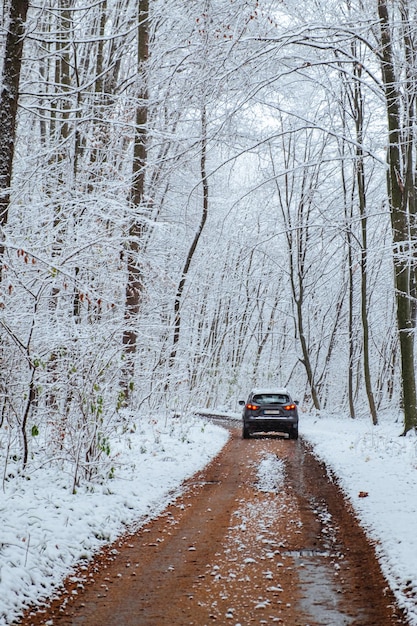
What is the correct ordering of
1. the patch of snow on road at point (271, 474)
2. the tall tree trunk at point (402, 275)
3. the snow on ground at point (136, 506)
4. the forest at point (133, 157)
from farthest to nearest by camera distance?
the tall tree trunk at point (402, 275), the patch of snow on road at point (271, 474), the forest at point (133, 157), the snow on ground at point (136, 506)

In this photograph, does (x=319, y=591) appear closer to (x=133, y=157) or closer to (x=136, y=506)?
(x=136, y=506)

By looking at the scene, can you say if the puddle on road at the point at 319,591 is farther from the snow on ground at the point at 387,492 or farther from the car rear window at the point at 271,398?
the car rear window at the point at 271,398

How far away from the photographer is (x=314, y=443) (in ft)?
57.5

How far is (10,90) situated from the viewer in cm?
793

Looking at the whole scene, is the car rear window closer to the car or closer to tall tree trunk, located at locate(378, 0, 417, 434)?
the car

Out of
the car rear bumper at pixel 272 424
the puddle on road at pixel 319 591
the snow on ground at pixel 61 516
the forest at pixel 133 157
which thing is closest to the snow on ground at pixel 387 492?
the puddle on road at pixel 319 591

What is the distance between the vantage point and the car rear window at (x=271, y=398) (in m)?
18.8

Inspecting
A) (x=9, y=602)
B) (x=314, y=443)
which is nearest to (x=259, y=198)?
(x=314, y=443)

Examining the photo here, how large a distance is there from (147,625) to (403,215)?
1263cm

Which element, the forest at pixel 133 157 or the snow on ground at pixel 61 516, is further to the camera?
the forest at pixel 133 157

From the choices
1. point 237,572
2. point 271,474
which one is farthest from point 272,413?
point 237,572

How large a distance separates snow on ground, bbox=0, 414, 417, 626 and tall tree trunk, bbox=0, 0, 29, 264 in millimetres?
3352

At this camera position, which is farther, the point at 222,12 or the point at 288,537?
the point at 222,12

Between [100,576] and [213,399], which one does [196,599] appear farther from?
[213,399]
